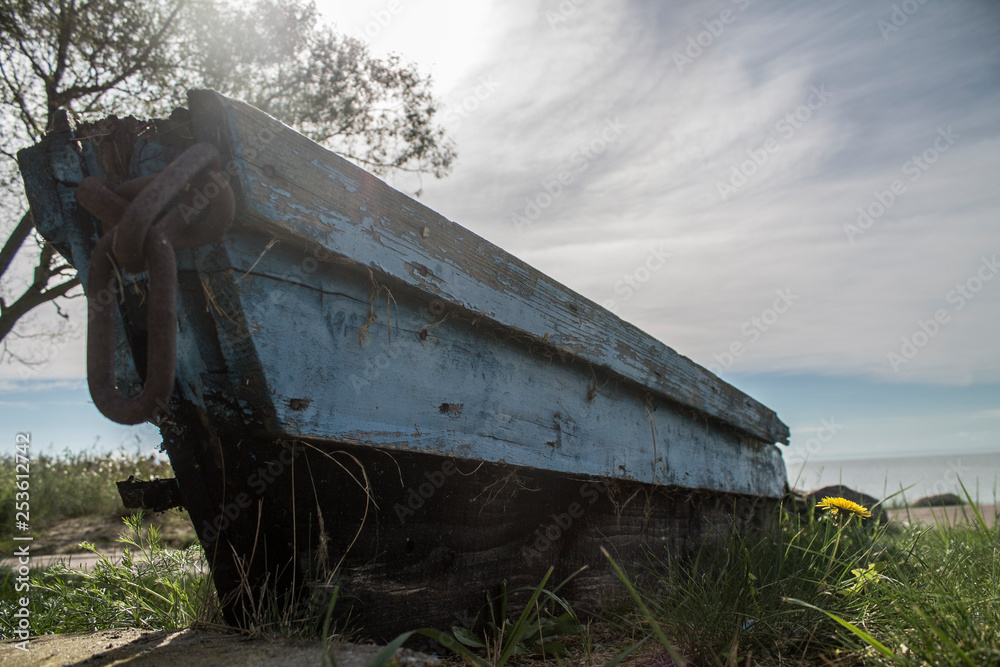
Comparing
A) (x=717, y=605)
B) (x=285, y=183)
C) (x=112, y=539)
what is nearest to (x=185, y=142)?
(x=285, y=183)

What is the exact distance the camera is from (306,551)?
1509mm

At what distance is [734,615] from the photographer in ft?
5.71

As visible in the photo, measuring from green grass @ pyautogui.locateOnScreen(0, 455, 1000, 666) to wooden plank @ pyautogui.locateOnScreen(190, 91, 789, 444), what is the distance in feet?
2.54

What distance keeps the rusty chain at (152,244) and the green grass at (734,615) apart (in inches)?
23.6

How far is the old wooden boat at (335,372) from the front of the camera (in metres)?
1.32

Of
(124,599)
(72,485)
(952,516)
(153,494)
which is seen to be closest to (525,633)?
(153,494)

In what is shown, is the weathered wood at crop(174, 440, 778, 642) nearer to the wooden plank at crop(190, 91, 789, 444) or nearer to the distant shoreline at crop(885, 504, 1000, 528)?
the wooden plank at crop(190, 91, 789, 444)

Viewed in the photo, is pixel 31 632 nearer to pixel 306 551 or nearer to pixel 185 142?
pixel 306 551

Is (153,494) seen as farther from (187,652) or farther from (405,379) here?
(405,379)

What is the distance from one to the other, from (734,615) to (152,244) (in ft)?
5.83

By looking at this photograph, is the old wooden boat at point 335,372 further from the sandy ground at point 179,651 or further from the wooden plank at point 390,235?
the sandy ground at point 179,651

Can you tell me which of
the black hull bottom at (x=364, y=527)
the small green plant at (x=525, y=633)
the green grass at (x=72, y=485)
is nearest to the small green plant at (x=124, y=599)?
the black hull bottom at (x=364, y=527)

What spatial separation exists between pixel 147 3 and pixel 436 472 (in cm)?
892

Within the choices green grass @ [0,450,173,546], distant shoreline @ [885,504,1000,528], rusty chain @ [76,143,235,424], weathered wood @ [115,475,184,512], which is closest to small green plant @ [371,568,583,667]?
weathered wood @ [115,475,184,512]
